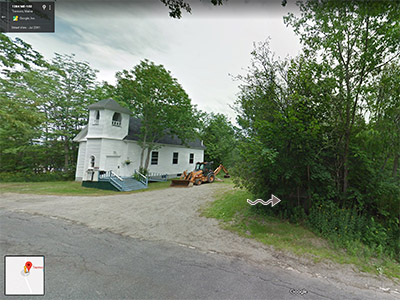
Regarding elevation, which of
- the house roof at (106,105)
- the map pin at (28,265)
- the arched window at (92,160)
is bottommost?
the map pin at (28,265)

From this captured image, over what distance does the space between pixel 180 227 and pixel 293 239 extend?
3084mm

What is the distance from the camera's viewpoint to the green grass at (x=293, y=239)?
3.28 metres

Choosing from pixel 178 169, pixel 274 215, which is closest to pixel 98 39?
pixel 274 215

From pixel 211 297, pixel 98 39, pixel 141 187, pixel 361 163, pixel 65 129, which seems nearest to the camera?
pixel 211 297

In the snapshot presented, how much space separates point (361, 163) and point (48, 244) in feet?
27.6

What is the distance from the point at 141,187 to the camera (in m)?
11.5

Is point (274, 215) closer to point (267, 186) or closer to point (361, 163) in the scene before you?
point (267, 186)

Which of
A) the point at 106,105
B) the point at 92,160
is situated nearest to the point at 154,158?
the point at 92,160

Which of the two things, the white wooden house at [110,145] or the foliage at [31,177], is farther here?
the foliage at [31,177]

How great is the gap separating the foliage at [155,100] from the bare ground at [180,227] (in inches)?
272

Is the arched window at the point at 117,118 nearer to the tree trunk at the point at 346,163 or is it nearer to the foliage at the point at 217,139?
the foliage at the point at 217,139

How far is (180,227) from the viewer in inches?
191

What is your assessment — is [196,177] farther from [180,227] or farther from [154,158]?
[180,227]

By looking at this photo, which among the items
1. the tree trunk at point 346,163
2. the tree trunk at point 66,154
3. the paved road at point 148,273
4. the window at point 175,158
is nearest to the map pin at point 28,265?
the paved road at point 148,273
